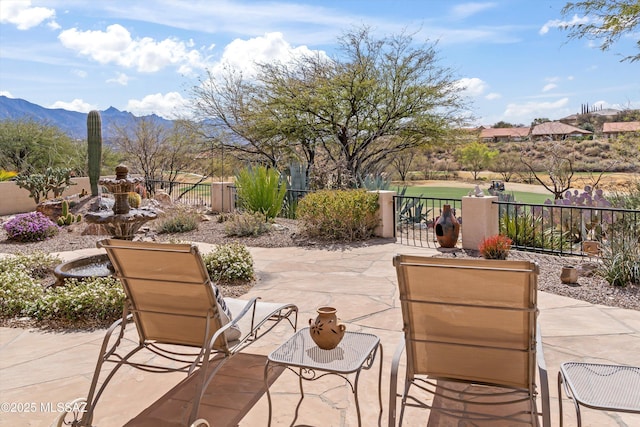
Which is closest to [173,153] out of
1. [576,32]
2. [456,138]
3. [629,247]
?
[456,138]

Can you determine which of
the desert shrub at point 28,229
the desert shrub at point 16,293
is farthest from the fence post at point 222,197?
the desert shrub at point 16,293

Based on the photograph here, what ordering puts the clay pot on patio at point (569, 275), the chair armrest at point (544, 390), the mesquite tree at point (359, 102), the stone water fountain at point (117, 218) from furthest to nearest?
the mesquite tree at point (359, 102) → the stone water fountain at point (117, 218) → the clay pot on patio at point (569, 275) → the chair armrest at point (544, 390)

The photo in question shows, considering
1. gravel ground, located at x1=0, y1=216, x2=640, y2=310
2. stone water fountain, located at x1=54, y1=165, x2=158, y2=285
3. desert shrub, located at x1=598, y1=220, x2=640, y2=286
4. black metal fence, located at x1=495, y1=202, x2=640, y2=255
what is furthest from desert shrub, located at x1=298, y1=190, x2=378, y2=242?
desert shrub, located at x1=598, y1=220, x2=640, y2=286

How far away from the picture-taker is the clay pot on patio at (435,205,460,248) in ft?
27.7

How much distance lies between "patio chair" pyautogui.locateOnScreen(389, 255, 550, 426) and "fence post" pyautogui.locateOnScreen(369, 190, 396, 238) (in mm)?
7119

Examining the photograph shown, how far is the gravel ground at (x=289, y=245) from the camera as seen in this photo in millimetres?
5387

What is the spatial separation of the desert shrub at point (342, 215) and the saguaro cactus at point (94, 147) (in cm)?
827

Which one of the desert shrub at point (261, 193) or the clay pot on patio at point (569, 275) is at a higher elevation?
the desert shrub at point (261, 193)

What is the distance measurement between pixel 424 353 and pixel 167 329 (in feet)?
5.23

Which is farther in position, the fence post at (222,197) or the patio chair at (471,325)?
the fence post at (222,197)

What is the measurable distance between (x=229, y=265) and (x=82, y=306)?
201cm

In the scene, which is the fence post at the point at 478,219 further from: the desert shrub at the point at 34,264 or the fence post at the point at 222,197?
the fence post at the point at 222,197

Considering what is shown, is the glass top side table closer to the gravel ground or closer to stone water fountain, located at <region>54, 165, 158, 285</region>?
the gravel ground

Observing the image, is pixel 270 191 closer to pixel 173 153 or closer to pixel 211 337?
pixel 211 337
